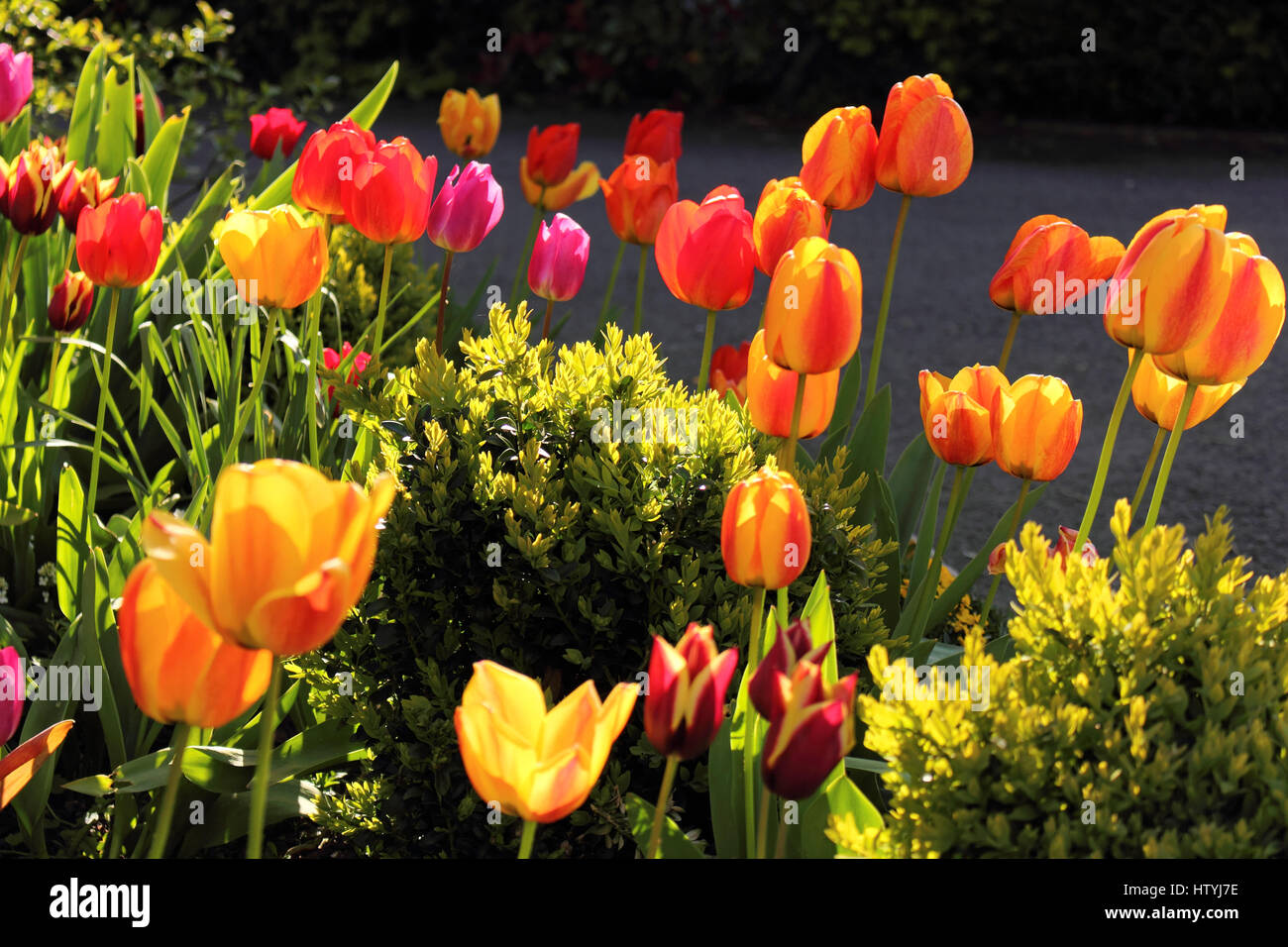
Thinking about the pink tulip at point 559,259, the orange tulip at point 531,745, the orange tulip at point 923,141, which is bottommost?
the orange tulip at point 531,745

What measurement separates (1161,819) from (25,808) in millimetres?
1477

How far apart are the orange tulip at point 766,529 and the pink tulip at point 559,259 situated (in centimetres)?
105

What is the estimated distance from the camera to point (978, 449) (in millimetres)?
1783

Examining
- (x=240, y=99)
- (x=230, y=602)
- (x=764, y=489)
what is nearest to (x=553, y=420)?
(x=764, y=489)

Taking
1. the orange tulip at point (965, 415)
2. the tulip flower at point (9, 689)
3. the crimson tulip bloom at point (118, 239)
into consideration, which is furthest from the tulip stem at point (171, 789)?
the orange tulip at point (965, 415)

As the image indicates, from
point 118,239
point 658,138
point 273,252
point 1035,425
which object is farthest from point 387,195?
point 1035,425

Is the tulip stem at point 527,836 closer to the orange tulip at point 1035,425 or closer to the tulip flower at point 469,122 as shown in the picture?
the orange tulip at point 1035,425

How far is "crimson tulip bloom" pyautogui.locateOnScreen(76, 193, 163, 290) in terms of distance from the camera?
1883mm

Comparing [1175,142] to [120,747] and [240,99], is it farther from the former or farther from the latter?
[120,747]

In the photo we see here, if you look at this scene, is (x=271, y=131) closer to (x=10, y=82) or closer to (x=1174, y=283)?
(x=10, y=82)

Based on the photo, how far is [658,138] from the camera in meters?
2.71

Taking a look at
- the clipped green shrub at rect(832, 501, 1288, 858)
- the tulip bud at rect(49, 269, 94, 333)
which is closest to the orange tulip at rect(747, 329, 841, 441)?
the clipped green shrub at rect(832, 501, 1288, 858)

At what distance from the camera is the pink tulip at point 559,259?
2.29m

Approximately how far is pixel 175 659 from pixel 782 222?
3.76 ft
